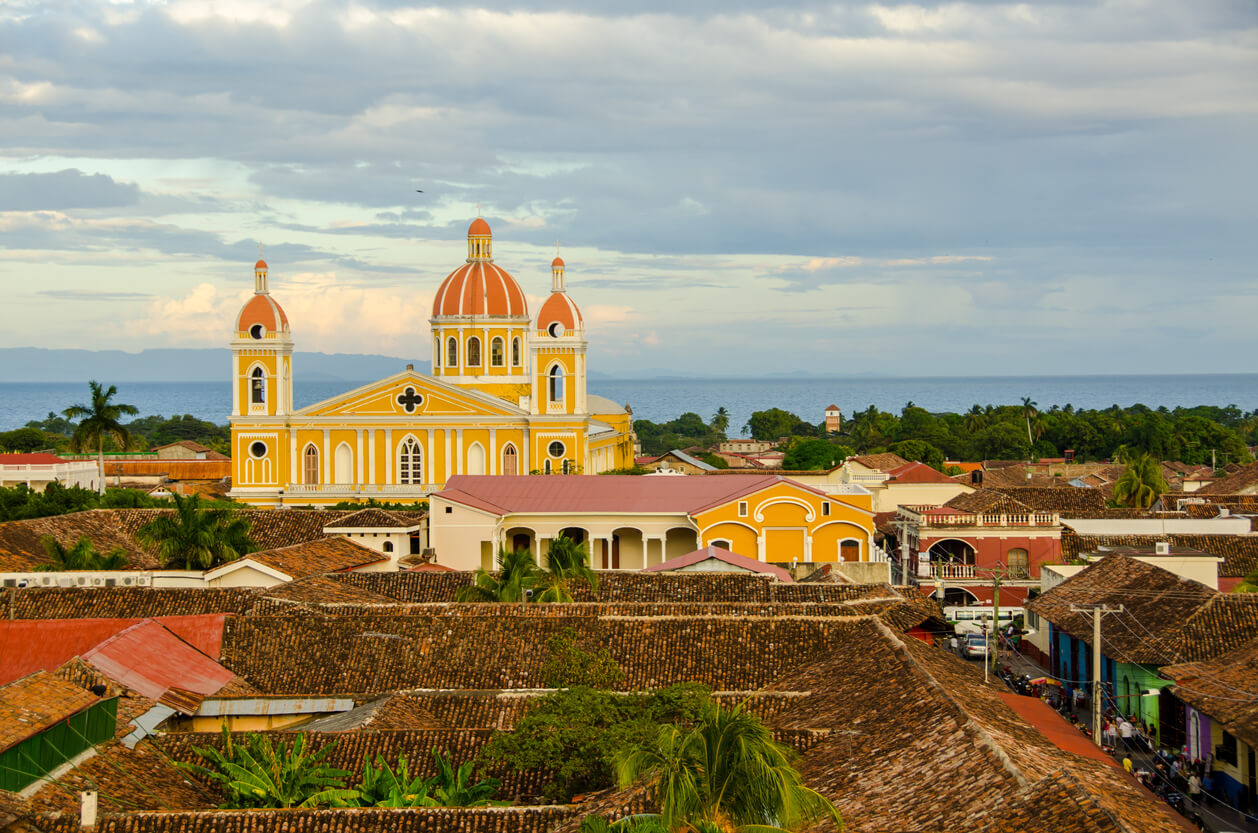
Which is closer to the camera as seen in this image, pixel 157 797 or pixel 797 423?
pixel 157 797

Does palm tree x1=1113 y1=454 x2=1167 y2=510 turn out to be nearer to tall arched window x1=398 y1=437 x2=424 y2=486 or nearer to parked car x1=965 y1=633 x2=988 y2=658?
parked car x1=965 y1=633 x2=988 y2=658

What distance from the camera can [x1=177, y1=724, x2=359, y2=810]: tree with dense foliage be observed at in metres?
16.6

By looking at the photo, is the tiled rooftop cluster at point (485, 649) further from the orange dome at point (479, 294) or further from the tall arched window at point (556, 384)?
the orange dome at point (479, 294)

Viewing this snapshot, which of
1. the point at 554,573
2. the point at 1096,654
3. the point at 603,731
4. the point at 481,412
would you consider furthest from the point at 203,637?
the point at 481,412

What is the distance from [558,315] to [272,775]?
5041 cm

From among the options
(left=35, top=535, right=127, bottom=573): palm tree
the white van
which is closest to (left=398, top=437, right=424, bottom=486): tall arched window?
(left=35, top=535, right=127, bottom=573): palm tree

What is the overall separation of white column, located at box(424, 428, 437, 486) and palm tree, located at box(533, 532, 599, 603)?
32.5 m

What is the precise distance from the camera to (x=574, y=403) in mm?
65688

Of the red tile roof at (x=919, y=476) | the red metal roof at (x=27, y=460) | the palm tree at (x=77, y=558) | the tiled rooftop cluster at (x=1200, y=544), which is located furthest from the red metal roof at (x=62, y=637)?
the red tile roof at (x=919, y=476)

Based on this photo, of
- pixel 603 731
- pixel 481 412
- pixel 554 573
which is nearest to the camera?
pixel 603 731

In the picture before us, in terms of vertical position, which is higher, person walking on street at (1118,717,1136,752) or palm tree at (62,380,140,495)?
palm tree at (62,380,140,495)

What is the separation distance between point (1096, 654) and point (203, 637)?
1490cm

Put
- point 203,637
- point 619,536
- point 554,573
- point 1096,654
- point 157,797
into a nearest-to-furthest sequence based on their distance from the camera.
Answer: point 157,797 → point 1096,654 → point 203,637 → point 554,573 → point 619,536

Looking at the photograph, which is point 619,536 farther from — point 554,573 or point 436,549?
point 554,573
